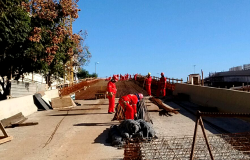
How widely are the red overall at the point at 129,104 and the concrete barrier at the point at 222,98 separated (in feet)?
14.7

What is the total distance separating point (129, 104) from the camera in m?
8.39

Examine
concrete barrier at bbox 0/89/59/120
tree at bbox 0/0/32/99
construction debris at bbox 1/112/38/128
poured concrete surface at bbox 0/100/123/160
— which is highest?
tree at bbox 0/0/32/99

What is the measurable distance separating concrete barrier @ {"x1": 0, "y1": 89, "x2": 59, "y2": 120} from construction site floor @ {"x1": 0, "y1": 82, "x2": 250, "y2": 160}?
80 centimetres

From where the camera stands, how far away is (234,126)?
9.18 m

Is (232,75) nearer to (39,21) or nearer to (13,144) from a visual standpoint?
(39,21)

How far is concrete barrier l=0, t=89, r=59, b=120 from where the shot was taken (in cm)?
1049

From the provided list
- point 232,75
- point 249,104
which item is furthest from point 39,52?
point 232,75

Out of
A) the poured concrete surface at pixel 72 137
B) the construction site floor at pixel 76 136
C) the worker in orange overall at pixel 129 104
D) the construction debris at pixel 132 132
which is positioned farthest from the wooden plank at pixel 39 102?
the construction debris at pixel 132 132

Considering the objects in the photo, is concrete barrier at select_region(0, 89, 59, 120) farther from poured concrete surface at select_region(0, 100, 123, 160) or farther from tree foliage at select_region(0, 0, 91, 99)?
tree foliage at select_region(0, 0, 91, 99)

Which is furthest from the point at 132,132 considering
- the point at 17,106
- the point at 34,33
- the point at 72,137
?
the point at 34,33

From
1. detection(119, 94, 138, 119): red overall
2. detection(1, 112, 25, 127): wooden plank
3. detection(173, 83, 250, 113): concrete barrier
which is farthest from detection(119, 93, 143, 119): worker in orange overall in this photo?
detection(1, 112, 25, 127): wooden plank

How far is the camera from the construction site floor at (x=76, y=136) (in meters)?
6.26

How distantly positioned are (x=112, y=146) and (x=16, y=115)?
6.22 meters

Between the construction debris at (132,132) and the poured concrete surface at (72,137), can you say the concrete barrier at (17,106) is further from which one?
the construction debris at (132,132)
